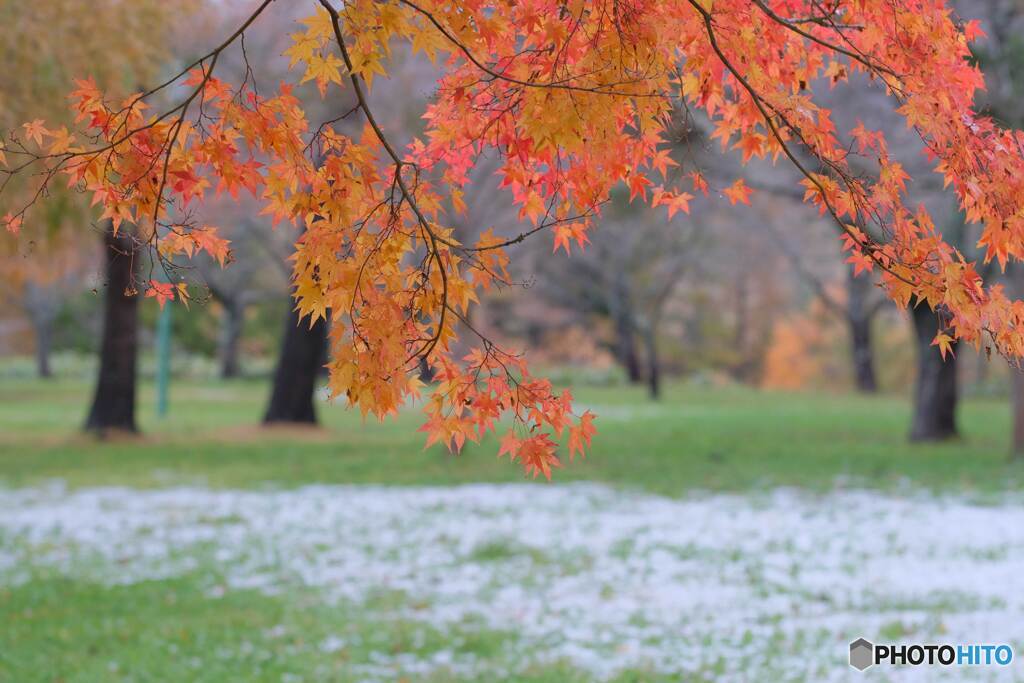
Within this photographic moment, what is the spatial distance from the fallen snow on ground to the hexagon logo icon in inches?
4.1

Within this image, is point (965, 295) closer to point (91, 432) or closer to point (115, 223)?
point (115, 223)

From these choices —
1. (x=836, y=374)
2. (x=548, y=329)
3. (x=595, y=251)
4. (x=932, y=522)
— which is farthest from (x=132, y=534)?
(x=836, y=374)

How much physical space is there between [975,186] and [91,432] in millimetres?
18195

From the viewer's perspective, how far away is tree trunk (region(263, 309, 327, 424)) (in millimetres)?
21297

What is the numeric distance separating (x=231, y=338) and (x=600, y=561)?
1538 inches

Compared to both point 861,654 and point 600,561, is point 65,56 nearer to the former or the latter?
point 600,561

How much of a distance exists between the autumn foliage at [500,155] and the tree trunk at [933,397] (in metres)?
15.1

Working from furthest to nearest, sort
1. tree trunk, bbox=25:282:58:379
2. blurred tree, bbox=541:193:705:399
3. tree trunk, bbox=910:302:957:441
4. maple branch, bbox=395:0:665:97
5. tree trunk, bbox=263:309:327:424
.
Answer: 1. tree trunk, bbox=25:282:58:379
2. blurred tree, bbox=541:193:705:399
3. tree trunk, bbox=263:309:327:424
4. tree trunk, bbox=910:302:957:441
5. maple branch, bbox=395:0:665:97

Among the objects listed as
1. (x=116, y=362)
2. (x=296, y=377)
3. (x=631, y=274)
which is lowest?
(x=296, y=377)

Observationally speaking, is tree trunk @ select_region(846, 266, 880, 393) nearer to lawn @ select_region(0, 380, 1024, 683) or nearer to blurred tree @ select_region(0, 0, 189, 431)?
lawn @ select_region(0, 380, 1024, 683)

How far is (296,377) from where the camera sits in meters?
21.5

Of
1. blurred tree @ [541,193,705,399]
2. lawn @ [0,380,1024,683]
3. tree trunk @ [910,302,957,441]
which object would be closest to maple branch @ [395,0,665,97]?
lawn @ [0,380,1024,683]

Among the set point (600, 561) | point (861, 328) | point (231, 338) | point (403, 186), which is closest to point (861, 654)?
point (600, 561)

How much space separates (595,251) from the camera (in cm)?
4034
